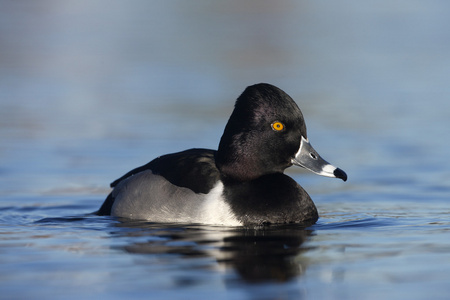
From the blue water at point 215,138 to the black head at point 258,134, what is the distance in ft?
2.16

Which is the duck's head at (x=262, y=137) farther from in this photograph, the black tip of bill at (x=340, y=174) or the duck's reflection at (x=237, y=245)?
the duck's reflection at (x=237, y=245)

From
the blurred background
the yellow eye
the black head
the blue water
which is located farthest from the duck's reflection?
the blurred background

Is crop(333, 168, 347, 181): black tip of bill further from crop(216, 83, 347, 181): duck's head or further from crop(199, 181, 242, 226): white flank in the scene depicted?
crop(199, 181, 242, 226): white flank

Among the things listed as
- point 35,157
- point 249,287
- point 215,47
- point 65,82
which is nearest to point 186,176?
point 249,287

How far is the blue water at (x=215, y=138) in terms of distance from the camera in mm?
5324

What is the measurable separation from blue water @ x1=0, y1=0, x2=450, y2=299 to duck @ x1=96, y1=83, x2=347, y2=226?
185 mm

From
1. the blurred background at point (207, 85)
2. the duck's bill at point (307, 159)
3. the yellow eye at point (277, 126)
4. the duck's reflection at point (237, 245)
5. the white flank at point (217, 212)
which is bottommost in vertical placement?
the duck's reflection at point (237, 245)

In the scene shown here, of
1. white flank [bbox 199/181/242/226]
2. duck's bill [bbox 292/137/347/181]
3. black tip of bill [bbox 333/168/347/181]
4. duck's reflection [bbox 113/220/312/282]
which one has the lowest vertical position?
duck's reflection [bbox 113/220/312/282]

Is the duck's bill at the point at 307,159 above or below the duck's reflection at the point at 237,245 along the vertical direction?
above

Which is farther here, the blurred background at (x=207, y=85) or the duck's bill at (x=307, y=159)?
the blurred background at (x=207, y=85)

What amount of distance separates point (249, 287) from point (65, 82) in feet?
36.2

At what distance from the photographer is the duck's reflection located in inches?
214

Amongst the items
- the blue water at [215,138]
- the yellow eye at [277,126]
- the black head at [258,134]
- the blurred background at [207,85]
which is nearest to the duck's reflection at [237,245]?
the blue water at [215,138]

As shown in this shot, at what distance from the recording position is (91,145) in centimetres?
1118
